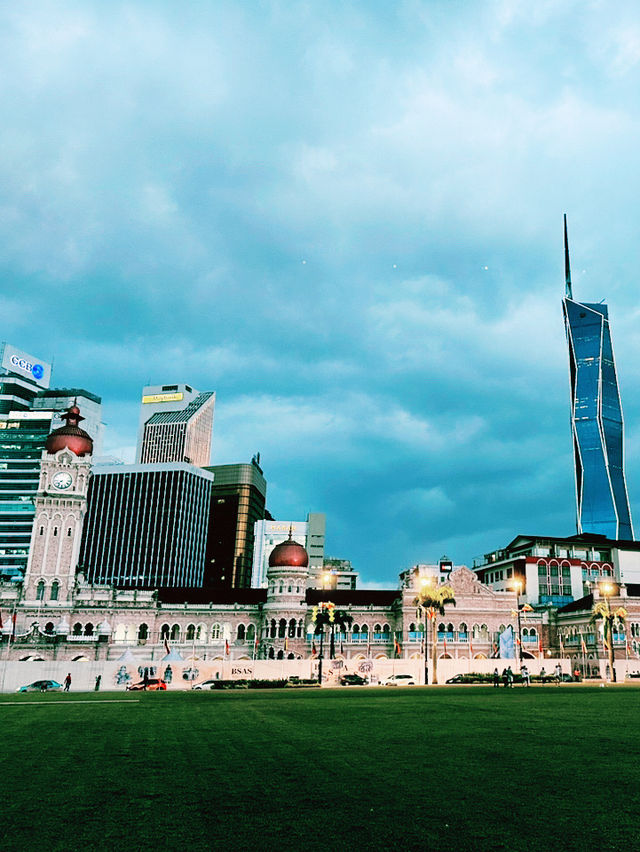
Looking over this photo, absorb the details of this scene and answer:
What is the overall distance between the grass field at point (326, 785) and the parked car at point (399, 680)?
164 feet

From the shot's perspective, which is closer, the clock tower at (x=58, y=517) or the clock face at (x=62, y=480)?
the clock tower at (x=58, y=517)

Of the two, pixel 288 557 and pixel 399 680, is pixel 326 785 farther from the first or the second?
pixel 288 557

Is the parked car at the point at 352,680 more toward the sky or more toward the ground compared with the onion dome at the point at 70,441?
more toward the ground

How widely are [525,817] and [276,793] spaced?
4.69 m

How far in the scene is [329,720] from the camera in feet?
92.4

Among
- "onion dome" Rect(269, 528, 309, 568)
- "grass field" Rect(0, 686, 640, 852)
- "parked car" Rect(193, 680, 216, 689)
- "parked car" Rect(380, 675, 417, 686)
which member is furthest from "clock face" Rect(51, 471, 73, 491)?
"grass field" Rect(0, 686, 640, 852)

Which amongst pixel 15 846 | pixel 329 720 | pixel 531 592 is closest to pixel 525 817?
pixel 15 846

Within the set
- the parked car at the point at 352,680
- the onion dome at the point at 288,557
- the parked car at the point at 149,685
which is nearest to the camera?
the parked car at the point at 149,685

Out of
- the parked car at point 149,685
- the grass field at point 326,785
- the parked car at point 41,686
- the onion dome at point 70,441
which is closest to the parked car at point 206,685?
the parked car at point 149,685

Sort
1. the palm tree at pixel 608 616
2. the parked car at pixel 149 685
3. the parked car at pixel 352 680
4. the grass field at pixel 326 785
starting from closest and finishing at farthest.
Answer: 1. the grass field at pixel 326 785
2. the parked car at pixel 149 685
3. the parked car at pixel 352 680
4. the palm tree at pixel 608 616

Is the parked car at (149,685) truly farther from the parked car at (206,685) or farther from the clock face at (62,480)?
the clock face at (62,480)

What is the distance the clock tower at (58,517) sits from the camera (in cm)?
10238

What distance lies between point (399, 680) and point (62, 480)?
62.3 metres

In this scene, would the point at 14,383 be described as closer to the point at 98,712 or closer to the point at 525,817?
the point at 98,712
